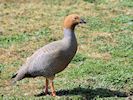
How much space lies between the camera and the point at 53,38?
13.3 m

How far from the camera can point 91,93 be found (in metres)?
9.15

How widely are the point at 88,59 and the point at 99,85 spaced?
75.1 inches

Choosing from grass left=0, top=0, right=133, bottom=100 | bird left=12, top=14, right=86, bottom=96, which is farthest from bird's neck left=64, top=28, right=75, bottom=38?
grass left=0, top=0, right=133, bottom=100

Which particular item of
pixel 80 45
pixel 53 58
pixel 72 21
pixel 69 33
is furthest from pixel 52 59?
pixel 80 45

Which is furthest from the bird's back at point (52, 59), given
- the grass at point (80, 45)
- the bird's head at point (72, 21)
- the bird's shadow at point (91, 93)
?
the bird's shadow at point (91, 93)

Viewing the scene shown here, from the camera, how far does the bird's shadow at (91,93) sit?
29.6 feet

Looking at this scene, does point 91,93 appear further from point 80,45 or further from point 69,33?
point 80,45

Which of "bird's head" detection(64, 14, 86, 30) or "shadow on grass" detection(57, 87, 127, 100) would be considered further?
"shadow on grass" detection(57, 87, 127, 100)

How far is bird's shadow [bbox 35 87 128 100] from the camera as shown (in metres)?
9.03

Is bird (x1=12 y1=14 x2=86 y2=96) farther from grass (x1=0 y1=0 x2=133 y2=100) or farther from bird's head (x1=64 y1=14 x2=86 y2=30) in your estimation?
grass (x1=0 y1=0 x2=133 y2=100)

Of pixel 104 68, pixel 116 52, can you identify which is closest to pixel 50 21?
pixel 116 52

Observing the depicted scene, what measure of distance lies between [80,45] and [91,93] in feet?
11.9

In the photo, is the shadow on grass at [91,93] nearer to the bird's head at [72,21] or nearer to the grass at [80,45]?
the grass at [80,45]

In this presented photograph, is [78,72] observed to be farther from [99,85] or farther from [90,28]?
[90,28]
